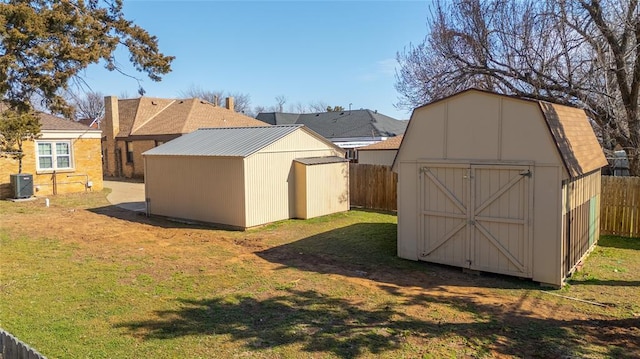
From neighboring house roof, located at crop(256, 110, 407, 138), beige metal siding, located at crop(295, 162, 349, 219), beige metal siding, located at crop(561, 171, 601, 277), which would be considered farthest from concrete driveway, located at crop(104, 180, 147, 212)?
neighboring house roof, located at crop(256, 110, 407, 138)

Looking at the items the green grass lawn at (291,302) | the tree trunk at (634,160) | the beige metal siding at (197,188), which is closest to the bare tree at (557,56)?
the tree trunk at (634,160)

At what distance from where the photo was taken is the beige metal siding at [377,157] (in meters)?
25.3

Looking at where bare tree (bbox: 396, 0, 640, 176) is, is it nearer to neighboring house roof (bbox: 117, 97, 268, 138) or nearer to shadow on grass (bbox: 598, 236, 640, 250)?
shadow on grass (bbox: 598, 236, 640, 250)

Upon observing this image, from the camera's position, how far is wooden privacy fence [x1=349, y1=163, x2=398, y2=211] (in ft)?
59.1

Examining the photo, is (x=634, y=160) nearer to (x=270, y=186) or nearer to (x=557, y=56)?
(x=557, y=56)

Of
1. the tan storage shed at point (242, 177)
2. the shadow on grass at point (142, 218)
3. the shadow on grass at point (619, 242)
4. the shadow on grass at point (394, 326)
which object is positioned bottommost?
the shadow on grass at point (394, 326)

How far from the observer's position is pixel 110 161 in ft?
110

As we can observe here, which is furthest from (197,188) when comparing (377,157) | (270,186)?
(377,157)

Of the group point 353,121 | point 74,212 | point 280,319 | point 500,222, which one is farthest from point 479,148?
point 353,121

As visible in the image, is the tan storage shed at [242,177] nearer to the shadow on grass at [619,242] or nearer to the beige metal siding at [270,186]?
the beige metal siding at [270,186]

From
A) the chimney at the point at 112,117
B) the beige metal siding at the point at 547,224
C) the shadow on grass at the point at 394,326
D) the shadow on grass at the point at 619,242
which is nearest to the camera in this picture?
the shadow on grass at the point at 394,326

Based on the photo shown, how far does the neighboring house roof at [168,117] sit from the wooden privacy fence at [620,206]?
22923mm

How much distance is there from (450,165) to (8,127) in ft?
35.7

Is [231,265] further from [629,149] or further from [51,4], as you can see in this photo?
[629,149]
